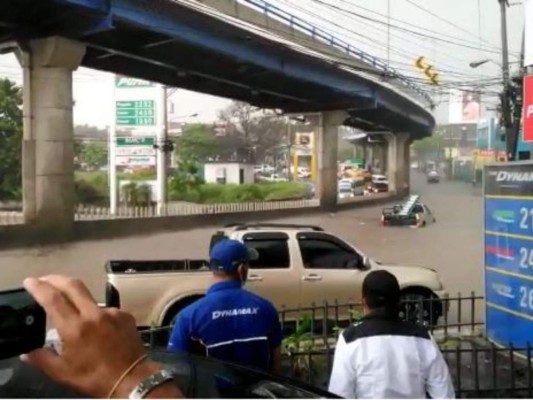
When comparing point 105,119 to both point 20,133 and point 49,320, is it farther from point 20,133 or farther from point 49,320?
point 49,320

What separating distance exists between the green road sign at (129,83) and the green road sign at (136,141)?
347 millimetres

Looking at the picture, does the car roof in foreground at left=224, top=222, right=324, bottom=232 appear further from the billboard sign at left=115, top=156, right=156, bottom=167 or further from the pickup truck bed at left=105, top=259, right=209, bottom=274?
the billboard sign at left=115, top=156, right=156, bottom=167

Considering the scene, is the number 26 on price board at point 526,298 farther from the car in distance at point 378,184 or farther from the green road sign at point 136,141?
the green road sign at point 136,141

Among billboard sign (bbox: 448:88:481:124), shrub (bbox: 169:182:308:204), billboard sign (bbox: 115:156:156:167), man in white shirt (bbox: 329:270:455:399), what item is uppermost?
billboard sign (bbox: 448:88:481:124)

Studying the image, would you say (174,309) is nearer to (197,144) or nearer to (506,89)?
(197,144)

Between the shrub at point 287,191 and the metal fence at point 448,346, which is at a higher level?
the shrub at point 287,191

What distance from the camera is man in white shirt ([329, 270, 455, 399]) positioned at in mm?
1855

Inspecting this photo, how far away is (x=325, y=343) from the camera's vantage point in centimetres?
427

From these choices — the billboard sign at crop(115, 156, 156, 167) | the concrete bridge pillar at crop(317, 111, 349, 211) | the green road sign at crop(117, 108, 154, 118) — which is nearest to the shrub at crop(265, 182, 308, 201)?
the concrete bridge pillar at crop(317, 111, 349, 211)

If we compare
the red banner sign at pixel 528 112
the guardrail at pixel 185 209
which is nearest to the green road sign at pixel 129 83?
the guardrail at pixel 185 209

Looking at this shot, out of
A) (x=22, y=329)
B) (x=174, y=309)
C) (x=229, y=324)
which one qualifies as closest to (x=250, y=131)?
(x=174, y=309)

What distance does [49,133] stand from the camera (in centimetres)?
387

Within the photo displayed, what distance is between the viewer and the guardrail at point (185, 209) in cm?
404

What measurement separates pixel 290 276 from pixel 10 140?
7.90 feet
